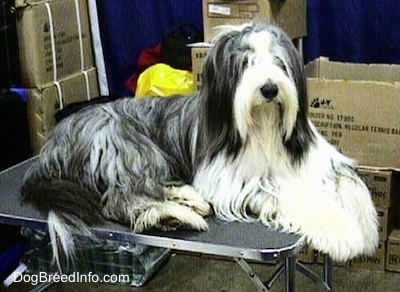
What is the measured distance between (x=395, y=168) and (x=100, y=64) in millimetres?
1426

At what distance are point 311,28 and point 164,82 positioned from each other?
64 cm

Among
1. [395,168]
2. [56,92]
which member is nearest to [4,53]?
[56,92]

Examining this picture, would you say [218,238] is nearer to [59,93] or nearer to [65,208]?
[65,208]

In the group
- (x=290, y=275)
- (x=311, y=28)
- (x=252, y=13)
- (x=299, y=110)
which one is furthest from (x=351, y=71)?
(x=290, y=275)

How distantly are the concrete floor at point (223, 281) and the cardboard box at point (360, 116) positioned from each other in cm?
44

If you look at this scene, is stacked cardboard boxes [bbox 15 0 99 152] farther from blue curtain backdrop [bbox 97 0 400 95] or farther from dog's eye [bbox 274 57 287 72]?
dog's eye [bbox 274 57 287 72]

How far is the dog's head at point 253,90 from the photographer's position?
6.56 feet

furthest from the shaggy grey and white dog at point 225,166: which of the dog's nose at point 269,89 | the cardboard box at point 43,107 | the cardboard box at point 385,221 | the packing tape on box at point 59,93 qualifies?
the packing tape on box at point 59,93

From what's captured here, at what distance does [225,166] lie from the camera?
2.13 metres

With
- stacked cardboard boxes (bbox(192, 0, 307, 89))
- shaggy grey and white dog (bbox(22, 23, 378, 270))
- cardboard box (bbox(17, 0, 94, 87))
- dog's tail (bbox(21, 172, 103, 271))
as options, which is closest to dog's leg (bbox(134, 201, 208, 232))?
shaggy grey and white dog (bbox(22, 23, 378, 270))

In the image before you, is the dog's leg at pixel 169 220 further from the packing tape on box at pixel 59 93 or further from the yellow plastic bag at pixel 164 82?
the packing tape on box at pixel 59 93

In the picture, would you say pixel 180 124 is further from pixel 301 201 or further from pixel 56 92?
pixel 56 92

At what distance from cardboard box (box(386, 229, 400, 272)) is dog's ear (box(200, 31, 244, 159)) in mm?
1106

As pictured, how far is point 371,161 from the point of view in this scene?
2.88 meters
